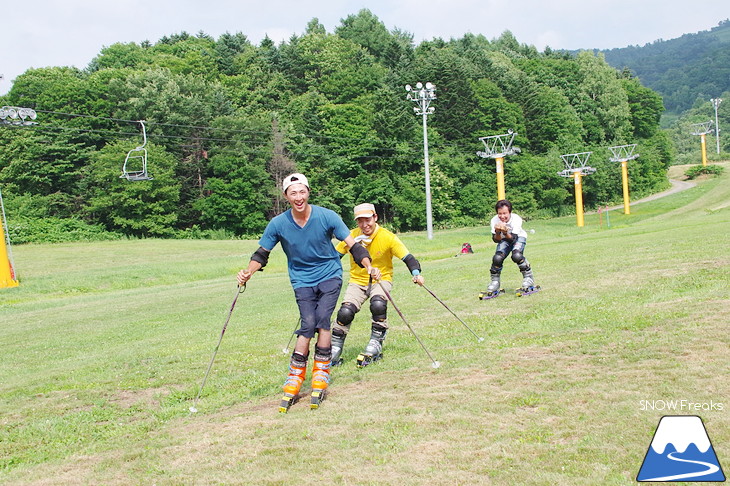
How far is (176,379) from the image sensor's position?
30.3 ft

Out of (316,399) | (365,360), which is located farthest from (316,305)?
(365,360)

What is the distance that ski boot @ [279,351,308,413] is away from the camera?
282 inches

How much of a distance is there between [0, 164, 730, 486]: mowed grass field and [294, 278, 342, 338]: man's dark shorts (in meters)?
0.81

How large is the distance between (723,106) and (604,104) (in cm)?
9436

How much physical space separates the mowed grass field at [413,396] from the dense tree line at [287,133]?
6290cm

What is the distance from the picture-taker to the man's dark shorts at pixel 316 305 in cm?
773

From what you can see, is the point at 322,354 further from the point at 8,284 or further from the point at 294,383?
the point at 8,284

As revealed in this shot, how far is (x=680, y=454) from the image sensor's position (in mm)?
4801

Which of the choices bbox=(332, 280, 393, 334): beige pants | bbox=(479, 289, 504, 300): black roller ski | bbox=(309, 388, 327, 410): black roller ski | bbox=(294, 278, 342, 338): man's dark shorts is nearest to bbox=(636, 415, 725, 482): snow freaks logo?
bbox=(309, 388, 327, 410): black roller ski

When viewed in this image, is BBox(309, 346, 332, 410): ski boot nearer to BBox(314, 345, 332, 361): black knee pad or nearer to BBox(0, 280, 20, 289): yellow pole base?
BBox(314, 345, 332, 361): black knee pad

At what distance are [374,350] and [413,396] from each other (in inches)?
87.0

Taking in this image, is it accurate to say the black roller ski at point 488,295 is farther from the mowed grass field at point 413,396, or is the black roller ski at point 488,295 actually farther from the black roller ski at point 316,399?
the black roller ski at point 316,399

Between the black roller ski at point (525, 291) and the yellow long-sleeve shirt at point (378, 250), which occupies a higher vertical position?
the yellow long-sleeve shirt at point (378, 250)

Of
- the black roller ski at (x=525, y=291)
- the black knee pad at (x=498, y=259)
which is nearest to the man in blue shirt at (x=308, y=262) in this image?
the black knee pad at (x=498, y=259)
